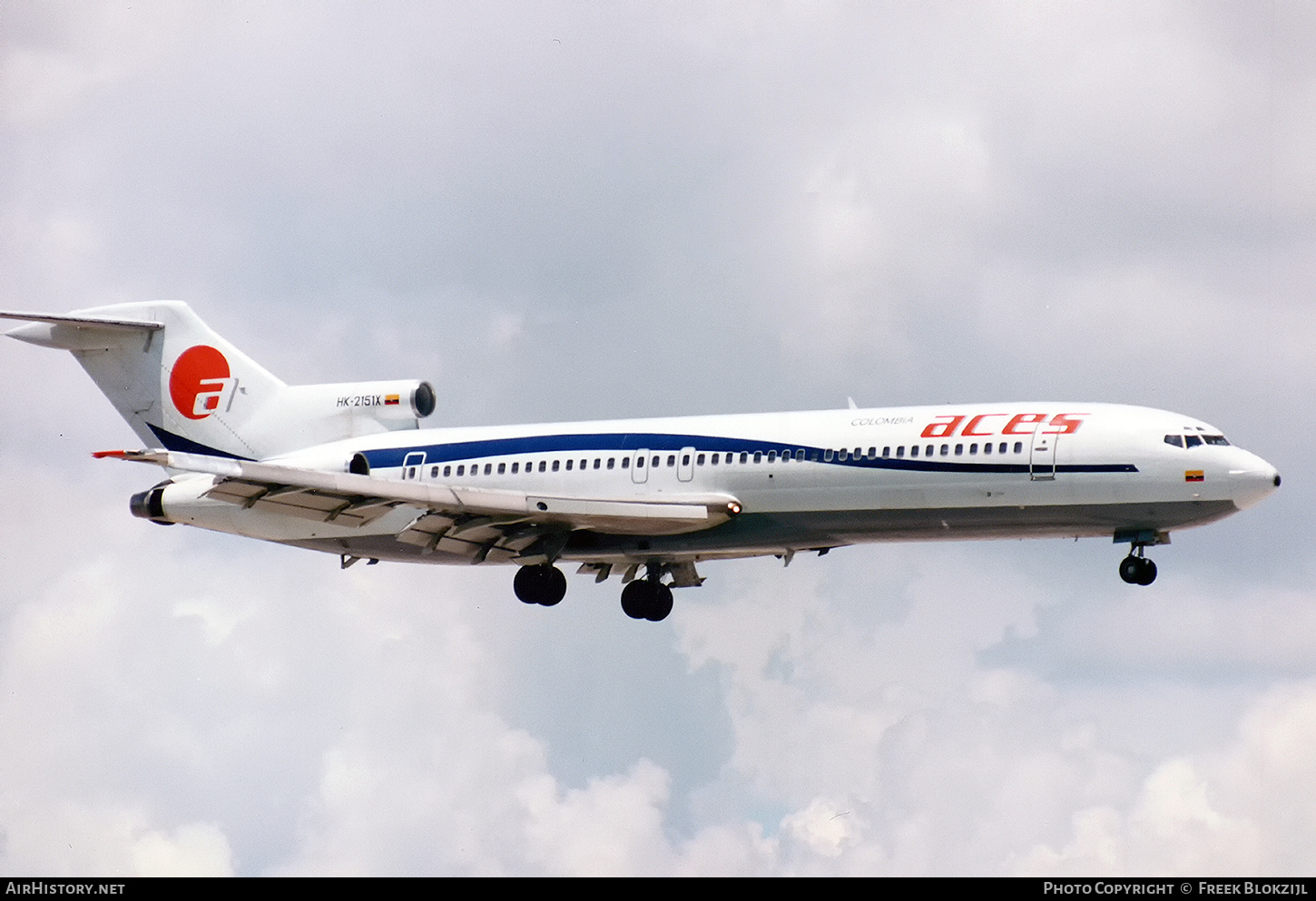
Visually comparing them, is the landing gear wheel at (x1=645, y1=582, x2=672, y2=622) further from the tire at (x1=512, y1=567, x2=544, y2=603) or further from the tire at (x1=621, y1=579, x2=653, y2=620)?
the tire at (x1=512, y1=567, x2=544, y2=603)

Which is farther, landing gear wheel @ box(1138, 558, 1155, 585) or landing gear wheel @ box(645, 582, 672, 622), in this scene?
landing gear wheel @ box(645, 582, 672, 622)

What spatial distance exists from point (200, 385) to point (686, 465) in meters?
14.6

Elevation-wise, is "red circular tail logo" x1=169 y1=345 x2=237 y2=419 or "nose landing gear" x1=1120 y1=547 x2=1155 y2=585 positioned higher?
"red circular tail logo" x1=169 y1=345 x2=237 y2=419

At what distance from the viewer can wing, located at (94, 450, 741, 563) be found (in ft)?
141

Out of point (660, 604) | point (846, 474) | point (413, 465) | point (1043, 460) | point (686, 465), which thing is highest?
point (413, 465)

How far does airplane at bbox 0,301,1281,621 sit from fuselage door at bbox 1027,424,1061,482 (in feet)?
0.13

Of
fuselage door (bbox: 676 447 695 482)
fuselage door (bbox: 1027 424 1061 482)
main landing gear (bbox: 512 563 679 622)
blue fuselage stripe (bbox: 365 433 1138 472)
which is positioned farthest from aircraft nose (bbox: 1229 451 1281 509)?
main landing gear (bbox: 512 563 679 622)

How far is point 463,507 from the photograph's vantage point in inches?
1730

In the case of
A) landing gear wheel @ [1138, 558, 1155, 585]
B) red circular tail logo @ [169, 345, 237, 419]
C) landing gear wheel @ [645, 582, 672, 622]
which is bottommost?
landing gear wheel @ [1138, 558, 1155, 585]

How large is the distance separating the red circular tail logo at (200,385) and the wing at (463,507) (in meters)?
6.85

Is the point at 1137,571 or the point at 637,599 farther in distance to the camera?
the point at 637,599

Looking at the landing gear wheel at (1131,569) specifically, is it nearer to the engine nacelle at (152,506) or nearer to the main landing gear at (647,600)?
the main landing gear at (647,600)

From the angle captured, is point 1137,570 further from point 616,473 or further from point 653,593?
point 653,593

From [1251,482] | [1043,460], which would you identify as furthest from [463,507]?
[1251,482]
